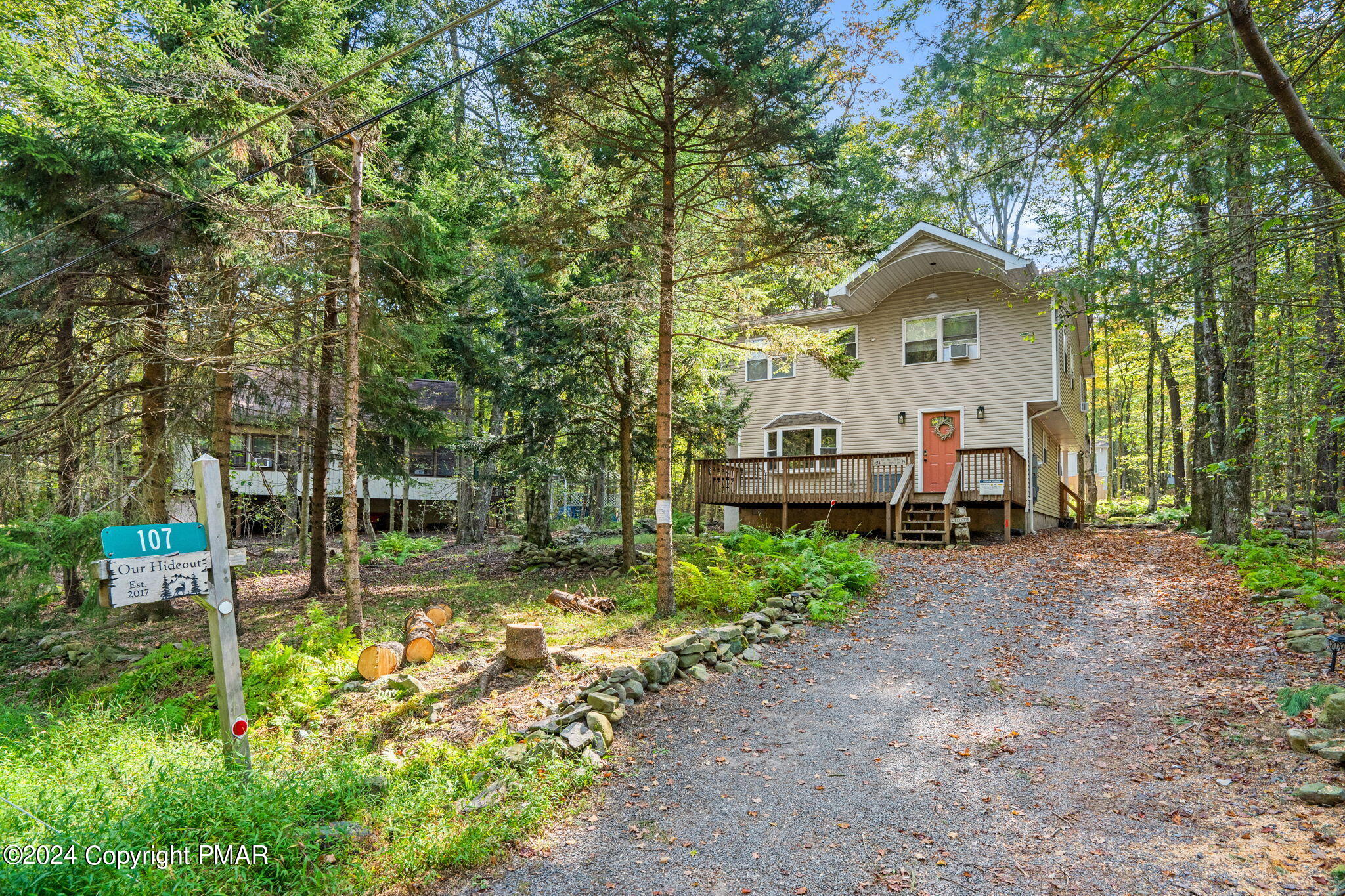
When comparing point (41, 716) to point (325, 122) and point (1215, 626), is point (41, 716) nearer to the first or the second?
point (325, 122)

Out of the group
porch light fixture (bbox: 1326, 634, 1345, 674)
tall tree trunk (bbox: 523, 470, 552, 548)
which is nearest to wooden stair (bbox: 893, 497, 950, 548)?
tall tree trunk (bbox: 523, 470, 552, 548)

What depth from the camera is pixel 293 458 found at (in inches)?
691

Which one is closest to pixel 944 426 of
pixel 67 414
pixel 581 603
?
pixel 581 603

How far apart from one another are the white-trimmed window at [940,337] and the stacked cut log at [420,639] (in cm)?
1265

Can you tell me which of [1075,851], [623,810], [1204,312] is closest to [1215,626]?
[1204,312]

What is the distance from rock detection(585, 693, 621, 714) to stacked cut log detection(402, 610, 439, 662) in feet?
8.77

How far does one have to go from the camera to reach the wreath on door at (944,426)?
15656 mm

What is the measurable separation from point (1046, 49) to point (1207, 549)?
10.0m

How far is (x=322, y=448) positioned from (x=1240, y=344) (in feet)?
46.8

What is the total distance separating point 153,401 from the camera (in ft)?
31.9

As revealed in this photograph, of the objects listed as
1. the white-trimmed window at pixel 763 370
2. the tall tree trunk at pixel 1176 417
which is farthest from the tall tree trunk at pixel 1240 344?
the white-trimmed window at pixel 763 370

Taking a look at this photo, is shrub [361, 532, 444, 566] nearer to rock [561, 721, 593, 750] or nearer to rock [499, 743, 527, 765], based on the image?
rock [561, 721, 593, 750]

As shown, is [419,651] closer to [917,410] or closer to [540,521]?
[540,521]

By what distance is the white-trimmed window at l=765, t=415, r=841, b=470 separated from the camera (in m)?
17.0
